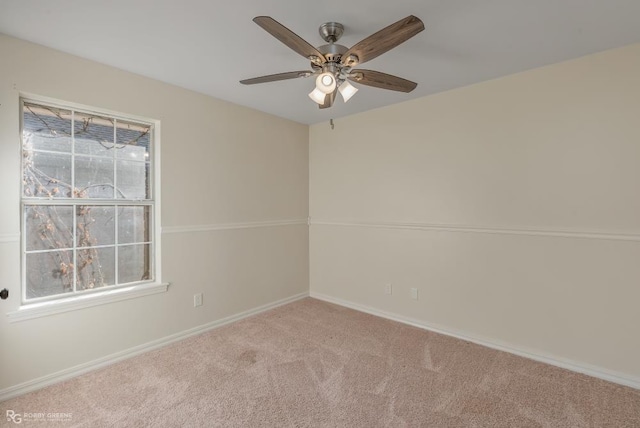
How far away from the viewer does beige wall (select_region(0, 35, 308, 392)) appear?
2.02 m

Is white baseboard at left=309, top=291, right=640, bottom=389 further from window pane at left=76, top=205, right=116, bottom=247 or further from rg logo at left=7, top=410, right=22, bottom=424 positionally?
rg logo at left=7, top=410, right=22, bottom=424

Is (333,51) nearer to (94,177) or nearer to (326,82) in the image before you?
(326,82)

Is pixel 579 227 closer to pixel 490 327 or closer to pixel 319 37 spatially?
pixel 490 327

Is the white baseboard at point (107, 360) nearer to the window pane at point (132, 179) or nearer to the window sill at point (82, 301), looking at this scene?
the window sill at point (82, 301)

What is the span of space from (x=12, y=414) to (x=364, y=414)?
2158 mm

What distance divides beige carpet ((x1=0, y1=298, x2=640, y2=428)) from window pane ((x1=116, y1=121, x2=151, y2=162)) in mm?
1732

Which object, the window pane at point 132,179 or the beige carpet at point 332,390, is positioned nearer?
the beige carpet at point 332,390

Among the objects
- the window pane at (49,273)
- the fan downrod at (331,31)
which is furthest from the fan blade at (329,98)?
the window pane at (49,273)

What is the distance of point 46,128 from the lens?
223 centimetres

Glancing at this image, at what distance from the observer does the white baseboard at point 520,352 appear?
7.16 feet

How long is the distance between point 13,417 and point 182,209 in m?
1.74

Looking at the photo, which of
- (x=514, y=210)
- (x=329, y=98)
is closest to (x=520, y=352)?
(x=514, y=210)

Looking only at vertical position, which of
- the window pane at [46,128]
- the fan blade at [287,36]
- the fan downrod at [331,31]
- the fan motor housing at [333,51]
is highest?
the fan downrod at [331,31]

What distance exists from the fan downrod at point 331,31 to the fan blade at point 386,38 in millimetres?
207
